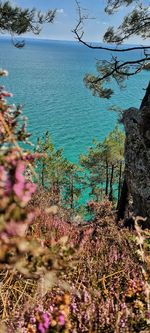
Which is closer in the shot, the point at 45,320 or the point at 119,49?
the point at 45,320

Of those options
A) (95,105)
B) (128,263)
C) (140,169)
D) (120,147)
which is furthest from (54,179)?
(95,105)

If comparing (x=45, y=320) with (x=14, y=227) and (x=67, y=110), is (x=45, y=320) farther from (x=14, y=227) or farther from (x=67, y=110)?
(x=67, y=110)

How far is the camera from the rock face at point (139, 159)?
21.7ft

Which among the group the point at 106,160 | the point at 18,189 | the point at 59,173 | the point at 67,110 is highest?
the point at 67,110

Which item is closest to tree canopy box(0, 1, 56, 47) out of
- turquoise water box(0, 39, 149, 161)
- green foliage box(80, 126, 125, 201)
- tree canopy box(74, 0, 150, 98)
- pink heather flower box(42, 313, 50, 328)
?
tree canopy box(74, 0, 150, 98)

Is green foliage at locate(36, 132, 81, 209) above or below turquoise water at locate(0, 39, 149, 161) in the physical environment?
below

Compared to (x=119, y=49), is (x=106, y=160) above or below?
above

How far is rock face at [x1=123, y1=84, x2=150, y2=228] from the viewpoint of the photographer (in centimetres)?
662

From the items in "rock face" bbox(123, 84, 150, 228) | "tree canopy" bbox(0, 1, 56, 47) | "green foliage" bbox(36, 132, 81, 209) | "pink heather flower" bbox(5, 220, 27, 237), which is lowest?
"pink heather flower" bbox(5, 220, 27, 237)

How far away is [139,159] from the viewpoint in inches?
271

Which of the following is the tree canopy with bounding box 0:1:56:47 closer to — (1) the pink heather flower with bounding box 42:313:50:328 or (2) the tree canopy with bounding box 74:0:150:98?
(2) the tree canopy with bounding box 74:0:150:98

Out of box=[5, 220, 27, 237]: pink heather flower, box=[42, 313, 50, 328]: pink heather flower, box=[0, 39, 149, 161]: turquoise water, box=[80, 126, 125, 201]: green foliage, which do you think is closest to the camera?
box=[5, 220, 27, 237]: pink heather flower

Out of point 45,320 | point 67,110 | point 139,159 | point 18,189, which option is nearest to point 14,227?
point 18,189

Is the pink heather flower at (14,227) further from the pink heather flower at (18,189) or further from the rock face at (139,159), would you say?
the rock face at (139,159)
